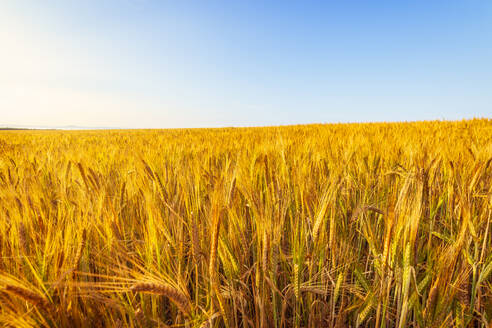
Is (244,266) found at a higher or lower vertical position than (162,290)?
lower

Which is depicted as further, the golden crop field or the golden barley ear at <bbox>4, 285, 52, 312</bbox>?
the golden crop field

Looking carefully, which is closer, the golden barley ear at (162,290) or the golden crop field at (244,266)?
the golden barley ear at (162,290)

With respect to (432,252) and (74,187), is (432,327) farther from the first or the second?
(74,187)

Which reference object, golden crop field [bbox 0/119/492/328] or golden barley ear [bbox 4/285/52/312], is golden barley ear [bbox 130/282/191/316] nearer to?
golden crop field [bbox 0/119/492/328]

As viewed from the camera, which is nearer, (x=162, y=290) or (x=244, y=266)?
(x=162, y=290)

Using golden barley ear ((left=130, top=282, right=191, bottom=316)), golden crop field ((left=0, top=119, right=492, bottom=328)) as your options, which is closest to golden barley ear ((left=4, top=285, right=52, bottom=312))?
golden crop field ((left=0, top=119, right=492, bottom=328))

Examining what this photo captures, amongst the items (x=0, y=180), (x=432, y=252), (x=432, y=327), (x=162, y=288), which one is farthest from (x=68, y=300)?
(x=0, y=180)

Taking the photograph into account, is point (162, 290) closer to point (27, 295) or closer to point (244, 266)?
point (27, 295)

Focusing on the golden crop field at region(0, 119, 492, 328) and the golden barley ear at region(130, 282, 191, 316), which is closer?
the golden barley ear at region(130, 282, 191, 316)

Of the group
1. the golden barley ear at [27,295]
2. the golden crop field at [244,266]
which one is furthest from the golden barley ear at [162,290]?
the golden barley ear at [27,295]

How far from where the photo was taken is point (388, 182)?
1.04m

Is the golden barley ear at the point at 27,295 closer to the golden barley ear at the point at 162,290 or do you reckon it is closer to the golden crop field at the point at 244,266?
the golden crop field at the point at 244,266

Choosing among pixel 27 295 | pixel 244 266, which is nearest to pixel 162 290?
pixel 27 295

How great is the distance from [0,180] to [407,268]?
1.64 metres
